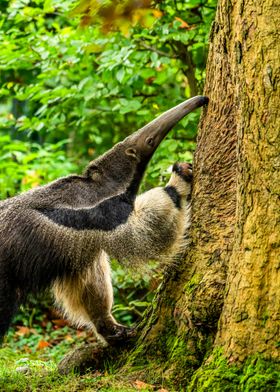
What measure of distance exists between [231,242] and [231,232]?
95mm

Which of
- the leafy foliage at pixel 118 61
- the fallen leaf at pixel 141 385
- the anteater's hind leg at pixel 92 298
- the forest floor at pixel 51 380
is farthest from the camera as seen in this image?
the leafy foliage at pixel 118 61

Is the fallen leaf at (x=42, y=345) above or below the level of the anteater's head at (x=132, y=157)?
below

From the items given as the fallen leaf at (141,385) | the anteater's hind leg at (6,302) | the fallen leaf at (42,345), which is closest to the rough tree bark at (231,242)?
the fallen leaf at (141,385)

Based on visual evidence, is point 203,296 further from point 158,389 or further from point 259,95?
point 259,95

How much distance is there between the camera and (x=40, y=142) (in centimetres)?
1767

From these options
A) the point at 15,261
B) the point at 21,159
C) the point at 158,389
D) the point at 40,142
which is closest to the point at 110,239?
the point at 15,261

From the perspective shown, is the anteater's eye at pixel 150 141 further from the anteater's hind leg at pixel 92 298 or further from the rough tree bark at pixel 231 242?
the anteater's hind leg at pixel 92 298

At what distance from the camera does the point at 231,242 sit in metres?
5.30

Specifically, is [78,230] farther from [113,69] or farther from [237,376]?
[113,69]

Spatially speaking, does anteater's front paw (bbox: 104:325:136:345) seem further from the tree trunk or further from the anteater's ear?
the anteater's ear

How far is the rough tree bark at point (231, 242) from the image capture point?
4312 mm

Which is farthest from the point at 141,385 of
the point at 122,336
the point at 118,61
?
the point at 118,61

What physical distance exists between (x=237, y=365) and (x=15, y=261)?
241 centimetres

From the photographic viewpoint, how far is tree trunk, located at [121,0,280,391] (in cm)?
432
